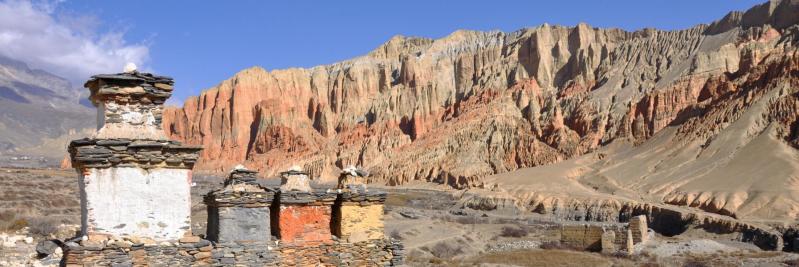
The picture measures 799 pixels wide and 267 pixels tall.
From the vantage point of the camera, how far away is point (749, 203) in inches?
1989

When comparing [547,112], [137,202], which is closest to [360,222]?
[137,202]

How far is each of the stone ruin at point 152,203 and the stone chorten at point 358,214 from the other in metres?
0.65

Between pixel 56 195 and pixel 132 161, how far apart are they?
3938 centimetres

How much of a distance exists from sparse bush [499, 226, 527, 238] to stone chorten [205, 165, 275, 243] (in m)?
35.1

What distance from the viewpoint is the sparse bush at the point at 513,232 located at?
146 feet

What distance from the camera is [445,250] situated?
34.9 metres

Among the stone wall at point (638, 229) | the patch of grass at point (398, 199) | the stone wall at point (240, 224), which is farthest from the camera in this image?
the patch of grass at point (398, 199)

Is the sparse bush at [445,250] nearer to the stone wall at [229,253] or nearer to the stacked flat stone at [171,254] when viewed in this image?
the stone wall at [229,253]

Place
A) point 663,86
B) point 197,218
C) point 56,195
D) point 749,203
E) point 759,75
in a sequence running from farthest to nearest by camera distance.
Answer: point 663,86 < point 759,75 < point 749,203 < point 56,195 < point 197,218

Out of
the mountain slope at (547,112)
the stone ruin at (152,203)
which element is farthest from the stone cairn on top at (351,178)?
the mountain slope at (547,112)

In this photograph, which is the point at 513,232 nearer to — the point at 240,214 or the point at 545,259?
the point at 545,259

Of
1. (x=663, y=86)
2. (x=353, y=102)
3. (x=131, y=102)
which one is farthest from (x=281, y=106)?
(x=131, y=102)

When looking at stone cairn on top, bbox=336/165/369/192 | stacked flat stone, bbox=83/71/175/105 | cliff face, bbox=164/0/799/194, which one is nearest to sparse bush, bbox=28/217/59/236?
stone cairn on top, bbox=336/165/369/192

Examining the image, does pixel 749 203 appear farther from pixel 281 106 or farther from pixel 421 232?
pixel 281 106
